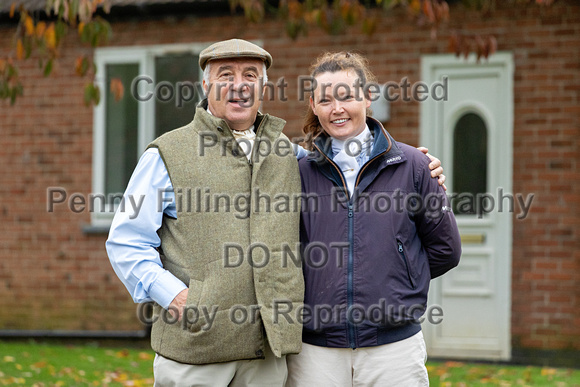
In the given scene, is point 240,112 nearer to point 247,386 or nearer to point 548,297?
point 247,386

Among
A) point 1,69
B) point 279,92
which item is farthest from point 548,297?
point 1,69

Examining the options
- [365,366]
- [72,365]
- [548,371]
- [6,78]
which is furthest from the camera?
[72,365]

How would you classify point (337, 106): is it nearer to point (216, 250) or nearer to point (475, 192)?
point (216, 250)

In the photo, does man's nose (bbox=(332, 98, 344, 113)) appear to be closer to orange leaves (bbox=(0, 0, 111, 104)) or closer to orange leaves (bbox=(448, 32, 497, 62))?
orange leaves (bbox=(0, 0, 111, 104))

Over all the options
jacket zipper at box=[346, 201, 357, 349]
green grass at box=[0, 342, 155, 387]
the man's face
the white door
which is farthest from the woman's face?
the white door

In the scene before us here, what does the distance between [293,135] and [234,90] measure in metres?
4.67

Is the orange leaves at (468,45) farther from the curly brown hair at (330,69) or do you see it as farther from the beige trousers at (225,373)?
the beige trousers at (225,373)

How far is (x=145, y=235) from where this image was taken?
3148 mm

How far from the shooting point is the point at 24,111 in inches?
344

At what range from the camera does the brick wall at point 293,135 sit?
7.22 meters

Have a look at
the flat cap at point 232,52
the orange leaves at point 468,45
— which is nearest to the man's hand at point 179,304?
the flat cap at point 232,52

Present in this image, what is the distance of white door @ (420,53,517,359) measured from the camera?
739 centimetres

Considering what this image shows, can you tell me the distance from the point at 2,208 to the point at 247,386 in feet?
21.0

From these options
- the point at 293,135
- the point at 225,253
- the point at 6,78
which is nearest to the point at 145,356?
the point at 293,135
